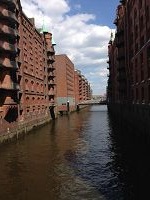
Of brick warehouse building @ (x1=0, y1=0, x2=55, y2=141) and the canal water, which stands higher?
brick warehouse building @ (x1=0, y1=0, x2=55, y2=141)

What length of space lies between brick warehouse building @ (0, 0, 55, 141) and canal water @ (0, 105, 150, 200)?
301 inches

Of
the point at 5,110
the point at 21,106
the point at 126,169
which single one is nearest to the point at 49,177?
the point at 126,169

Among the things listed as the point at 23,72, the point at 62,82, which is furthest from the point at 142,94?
the point at 62,82

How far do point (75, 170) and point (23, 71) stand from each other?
33430mm

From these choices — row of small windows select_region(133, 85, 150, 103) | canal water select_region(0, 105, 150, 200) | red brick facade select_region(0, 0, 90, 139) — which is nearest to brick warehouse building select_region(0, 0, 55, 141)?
red brick facade select_region(0, 0, 90, 139)

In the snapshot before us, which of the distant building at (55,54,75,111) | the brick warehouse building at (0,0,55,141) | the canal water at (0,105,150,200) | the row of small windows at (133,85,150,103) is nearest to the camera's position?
the canal water at (0,105,150,200)

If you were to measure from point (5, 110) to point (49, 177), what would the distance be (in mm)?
21829

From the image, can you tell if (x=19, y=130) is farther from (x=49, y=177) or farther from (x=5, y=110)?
(x=49, y=177)

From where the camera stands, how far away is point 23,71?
188 ft

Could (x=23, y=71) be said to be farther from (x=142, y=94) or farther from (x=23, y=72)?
(x=142, y=94)

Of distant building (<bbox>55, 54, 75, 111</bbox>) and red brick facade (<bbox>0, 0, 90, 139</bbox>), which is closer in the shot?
red brick facade (<bbox>0, 0, 90, 139</bbox>)

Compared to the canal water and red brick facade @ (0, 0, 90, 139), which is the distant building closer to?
red brick facade @ (0, 0, 90, 139)

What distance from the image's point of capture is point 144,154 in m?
32.4

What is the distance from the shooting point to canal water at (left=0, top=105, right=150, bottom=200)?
2067cm
